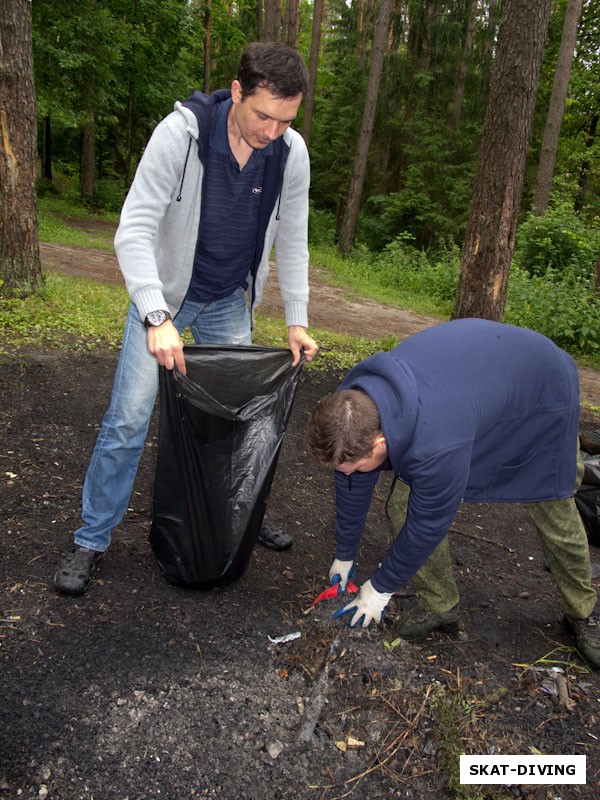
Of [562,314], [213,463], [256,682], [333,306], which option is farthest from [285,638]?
[333,306]

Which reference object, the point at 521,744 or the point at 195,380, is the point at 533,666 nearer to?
the point at 521,744

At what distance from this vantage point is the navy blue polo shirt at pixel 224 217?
2027 millimetres

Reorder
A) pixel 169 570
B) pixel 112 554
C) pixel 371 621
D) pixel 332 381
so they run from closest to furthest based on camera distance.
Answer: pixel 371 621 → pixel 169 570 → pixel 112 554 → pixel 332 381

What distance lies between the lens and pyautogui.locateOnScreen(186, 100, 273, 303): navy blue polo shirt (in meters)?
2.03

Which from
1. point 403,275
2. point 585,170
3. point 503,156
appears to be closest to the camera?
point 503,156

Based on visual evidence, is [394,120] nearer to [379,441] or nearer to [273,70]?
[273,70]

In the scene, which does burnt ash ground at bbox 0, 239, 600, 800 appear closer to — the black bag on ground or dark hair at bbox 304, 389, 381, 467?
the black bag on ground

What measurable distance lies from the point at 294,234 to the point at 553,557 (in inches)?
62.3

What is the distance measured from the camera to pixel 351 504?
2.13 meters

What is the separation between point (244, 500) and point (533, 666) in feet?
4.01

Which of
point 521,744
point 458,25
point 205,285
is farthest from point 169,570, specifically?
point 458,25

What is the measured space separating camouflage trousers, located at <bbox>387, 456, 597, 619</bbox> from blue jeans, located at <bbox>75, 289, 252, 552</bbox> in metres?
0.97

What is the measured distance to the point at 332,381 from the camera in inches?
192

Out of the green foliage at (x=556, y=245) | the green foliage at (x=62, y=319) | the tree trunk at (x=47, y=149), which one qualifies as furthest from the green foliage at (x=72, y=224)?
the green foliage at (x=556, y=245)
